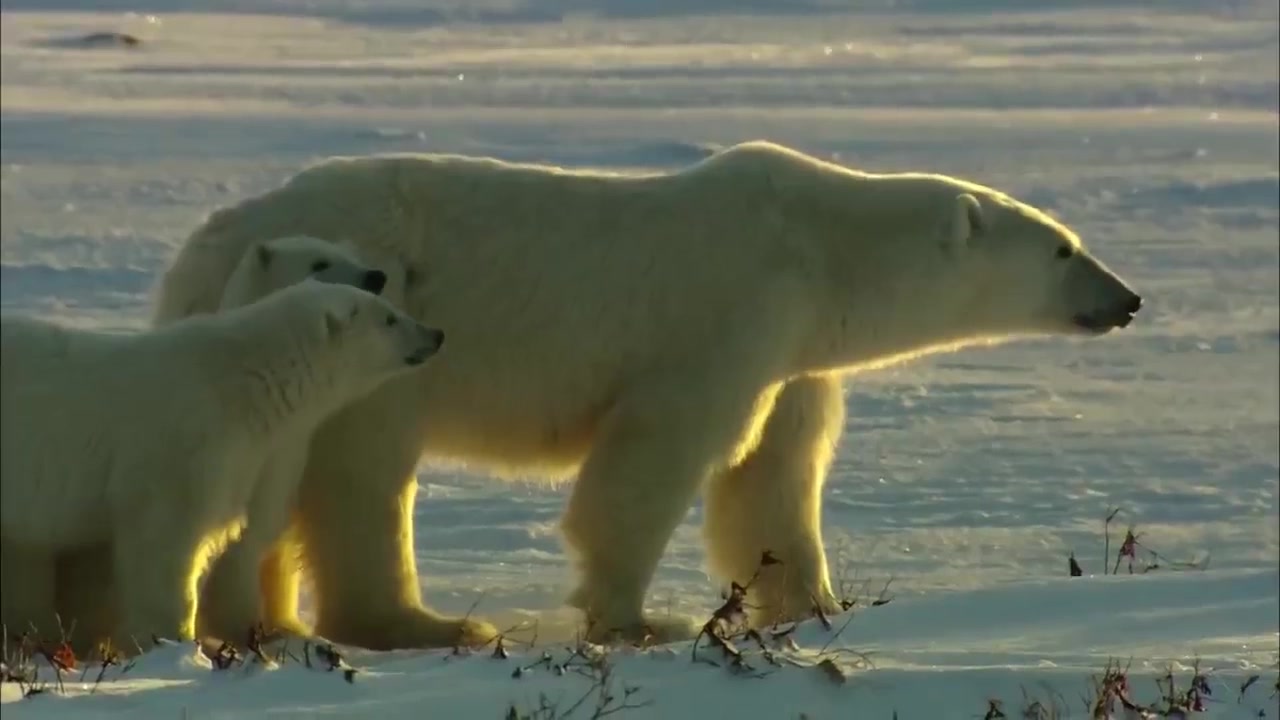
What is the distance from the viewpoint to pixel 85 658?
4.53 metres

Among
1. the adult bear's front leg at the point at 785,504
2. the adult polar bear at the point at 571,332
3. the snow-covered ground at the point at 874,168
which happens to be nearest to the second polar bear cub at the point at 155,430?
the adult polar bear at the point at 571,332

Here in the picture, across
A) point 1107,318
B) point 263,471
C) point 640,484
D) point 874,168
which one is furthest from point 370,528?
point 874,168

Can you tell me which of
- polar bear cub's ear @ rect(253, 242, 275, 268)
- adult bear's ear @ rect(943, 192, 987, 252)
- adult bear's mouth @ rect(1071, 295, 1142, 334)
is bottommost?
adult bear's mouth @ rect(1071, 295, 1142, 334)

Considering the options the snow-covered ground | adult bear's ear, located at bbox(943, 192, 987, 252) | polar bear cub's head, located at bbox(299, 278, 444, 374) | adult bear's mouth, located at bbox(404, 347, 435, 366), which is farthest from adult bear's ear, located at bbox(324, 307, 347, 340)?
adult bear's ear, located at bbox(943, 192, 987, 252)

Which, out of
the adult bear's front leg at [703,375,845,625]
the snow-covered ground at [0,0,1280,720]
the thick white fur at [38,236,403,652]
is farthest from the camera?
the adult bear's front leg at [703,375,845,625]

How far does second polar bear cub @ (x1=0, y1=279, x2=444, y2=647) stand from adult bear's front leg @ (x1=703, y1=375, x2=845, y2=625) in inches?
46.2

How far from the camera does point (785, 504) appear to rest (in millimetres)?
5477

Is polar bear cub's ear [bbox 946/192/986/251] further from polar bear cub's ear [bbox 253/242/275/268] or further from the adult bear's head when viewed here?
polar bear cub's ear [bbox 253/242/275/268]

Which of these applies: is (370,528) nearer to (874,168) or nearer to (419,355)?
(419,355)

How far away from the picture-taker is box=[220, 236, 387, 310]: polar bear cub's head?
4.85m

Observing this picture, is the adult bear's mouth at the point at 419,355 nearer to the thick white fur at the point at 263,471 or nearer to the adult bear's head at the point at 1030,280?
the thick white fur at the point at 263,471

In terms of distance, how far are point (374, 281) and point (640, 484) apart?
71 cm

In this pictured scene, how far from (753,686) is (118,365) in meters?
1.54

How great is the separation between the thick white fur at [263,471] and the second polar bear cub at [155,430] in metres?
0.07
